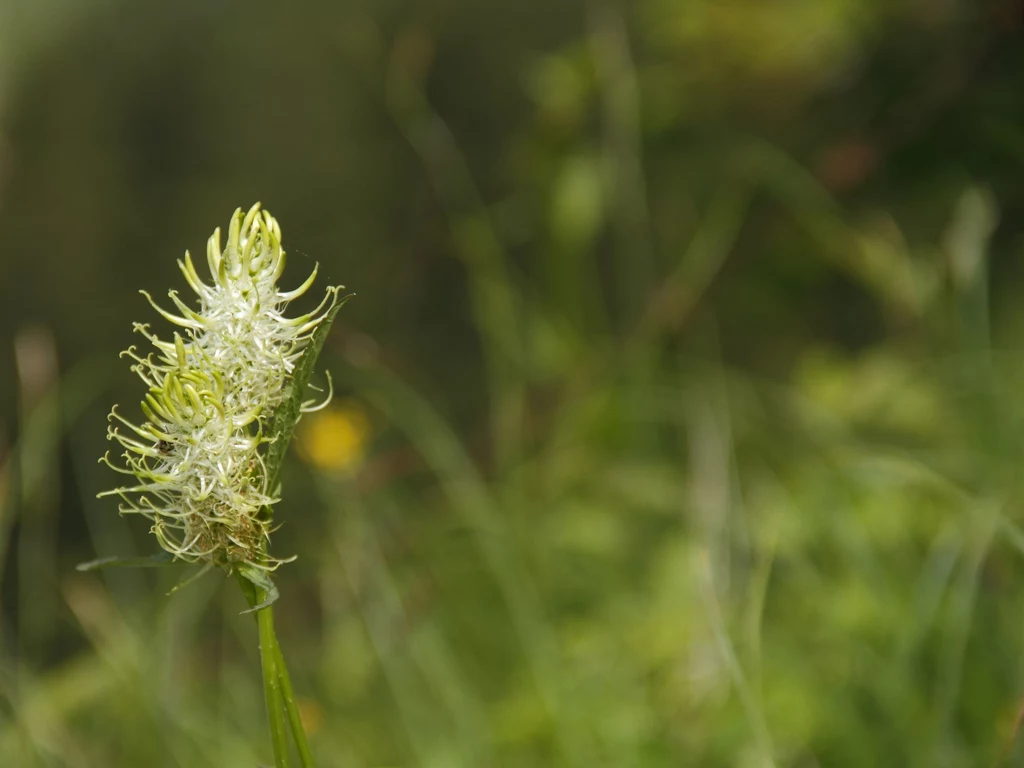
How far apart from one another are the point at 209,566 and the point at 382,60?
2.34 m

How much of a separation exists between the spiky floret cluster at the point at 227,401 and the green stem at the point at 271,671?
0.01 metres

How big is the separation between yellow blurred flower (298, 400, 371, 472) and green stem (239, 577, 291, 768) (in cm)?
92

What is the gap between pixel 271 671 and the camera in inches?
18.5

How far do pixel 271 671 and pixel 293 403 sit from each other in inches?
4.4

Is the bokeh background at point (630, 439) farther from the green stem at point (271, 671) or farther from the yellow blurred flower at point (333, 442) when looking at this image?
the green stem at point (271, 671)

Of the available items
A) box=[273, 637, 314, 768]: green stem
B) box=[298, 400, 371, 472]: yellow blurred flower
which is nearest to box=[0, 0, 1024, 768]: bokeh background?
box=[298, 400, 371, 472]: yellow blurred flower

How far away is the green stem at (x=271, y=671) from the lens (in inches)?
18.4

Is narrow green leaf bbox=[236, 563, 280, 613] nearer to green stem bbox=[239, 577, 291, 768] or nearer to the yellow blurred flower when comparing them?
green stem bbox=[239, 577, 291, 768]

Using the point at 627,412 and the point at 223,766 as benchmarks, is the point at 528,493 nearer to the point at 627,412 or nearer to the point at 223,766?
the point at 627,412

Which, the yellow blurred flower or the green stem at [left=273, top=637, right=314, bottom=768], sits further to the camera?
the yellow blurred flower

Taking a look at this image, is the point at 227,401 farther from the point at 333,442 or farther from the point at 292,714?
the point at 333,442

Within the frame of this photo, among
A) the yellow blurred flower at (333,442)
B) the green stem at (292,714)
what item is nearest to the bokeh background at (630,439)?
the yellow blurred flower at (333,442)

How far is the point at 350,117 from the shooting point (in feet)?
10.8

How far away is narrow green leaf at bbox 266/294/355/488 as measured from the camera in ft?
1.49
